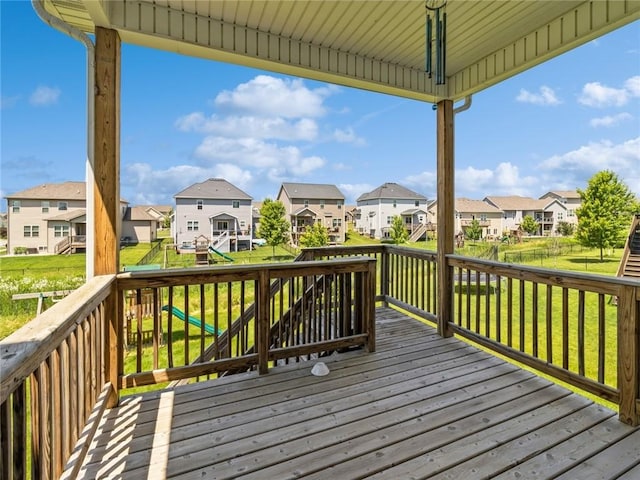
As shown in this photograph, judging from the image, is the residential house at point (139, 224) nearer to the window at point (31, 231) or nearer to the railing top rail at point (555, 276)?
the window at point (31, 231)

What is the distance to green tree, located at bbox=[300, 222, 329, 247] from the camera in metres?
5.56

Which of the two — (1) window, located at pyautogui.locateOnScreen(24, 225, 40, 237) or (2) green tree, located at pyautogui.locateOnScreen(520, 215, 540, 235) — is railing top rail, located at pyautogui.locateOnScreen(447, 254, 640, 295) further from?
(1) window, located at pyautogui.locateOnScreen(24, 225, 40, 237)

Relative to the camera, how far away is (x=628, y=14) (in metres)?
2.40

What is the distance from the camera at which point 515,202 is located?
16.7 ft

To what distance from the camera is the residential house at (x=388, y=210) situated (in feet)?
18.2

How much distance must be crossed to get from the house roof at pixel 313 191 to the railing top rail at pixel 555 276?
328 centimetres

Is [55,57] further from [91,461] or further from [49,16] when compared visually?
[91,461]

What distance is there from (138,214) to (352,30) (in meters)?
2.90

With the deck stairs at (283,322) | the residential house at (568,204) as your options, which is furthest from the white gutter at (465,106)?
the deck stairs at (283,322)

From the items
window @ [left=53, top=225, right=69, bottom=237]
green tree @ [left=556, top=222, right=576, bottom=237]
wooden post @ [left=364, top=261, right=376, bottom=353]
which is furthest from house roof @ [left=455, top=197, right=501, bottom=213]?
window @ [left=53, top=225, right=69, bottom=237]

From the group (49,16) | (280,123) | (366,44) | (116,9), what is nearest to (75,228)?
(49,16)

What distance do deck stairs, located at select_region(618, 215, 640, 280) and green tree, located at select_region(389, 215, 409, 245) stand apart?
2876 millimetres

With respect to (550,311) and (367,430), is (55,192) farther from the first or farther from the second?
(550,311)

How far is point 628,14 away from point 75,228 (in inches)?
172
